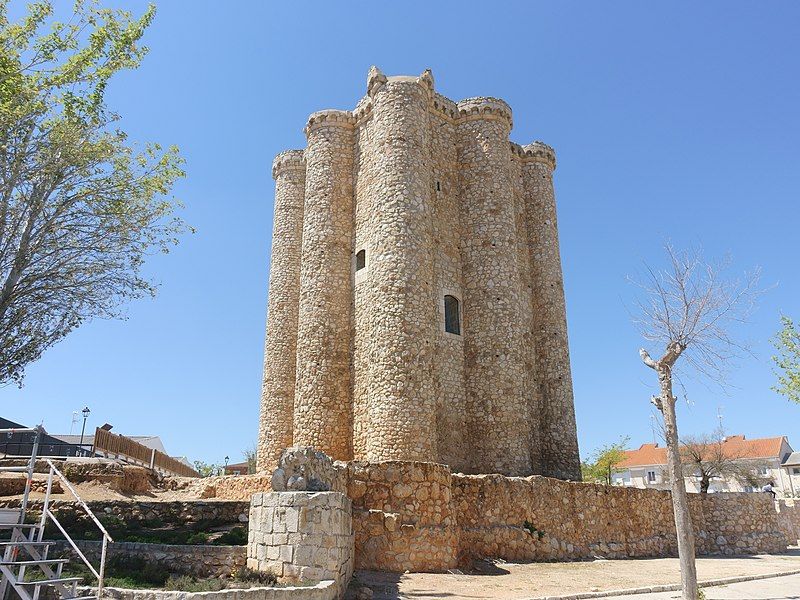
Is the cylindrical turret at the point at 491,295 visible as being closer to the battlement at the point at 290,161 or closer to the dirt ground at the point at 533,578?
the dirt ground at the point at 533,578

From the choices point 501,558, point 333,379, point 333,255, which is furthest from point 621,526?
point 333,255

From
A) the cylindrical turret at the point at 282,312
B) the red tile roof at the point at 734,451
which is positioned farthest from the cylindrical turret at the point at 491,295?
the red tile roof at the point at 734,451

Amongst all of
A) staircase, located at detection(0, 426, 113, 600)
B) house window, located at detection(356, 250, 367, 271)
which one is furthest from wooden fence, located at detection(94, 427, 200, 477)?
staircase, located at detection(0, 426, 113, 600)

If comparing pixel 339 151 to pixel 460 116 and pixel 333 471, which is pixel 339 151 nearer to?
pixel 460 116

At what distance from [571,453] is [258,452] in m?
Answer: 12.6

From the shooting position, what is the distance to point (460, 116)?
24.7m

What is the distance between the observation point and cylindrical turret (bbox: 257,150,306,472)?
81.2 ft

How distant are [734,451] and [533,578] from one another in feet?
184

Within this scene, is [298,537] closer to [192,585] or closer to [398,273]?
[192,585]

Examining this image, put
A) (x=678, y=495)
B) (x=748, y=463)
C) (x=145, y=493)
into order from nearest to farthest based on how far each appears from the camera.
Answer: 1. (x=678, y=495)
2. (x=145, y=493)
3. (x=748, y=463)

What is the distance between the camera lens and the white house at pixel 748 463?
54.9 meters

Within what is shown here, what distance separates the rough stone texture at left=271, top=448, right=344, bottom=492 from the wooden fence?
18.1 meters

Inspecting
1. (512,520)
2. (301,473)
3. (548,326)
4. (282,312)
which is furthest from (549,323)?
(301,473)

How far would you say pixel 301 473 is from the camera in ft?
34.4
